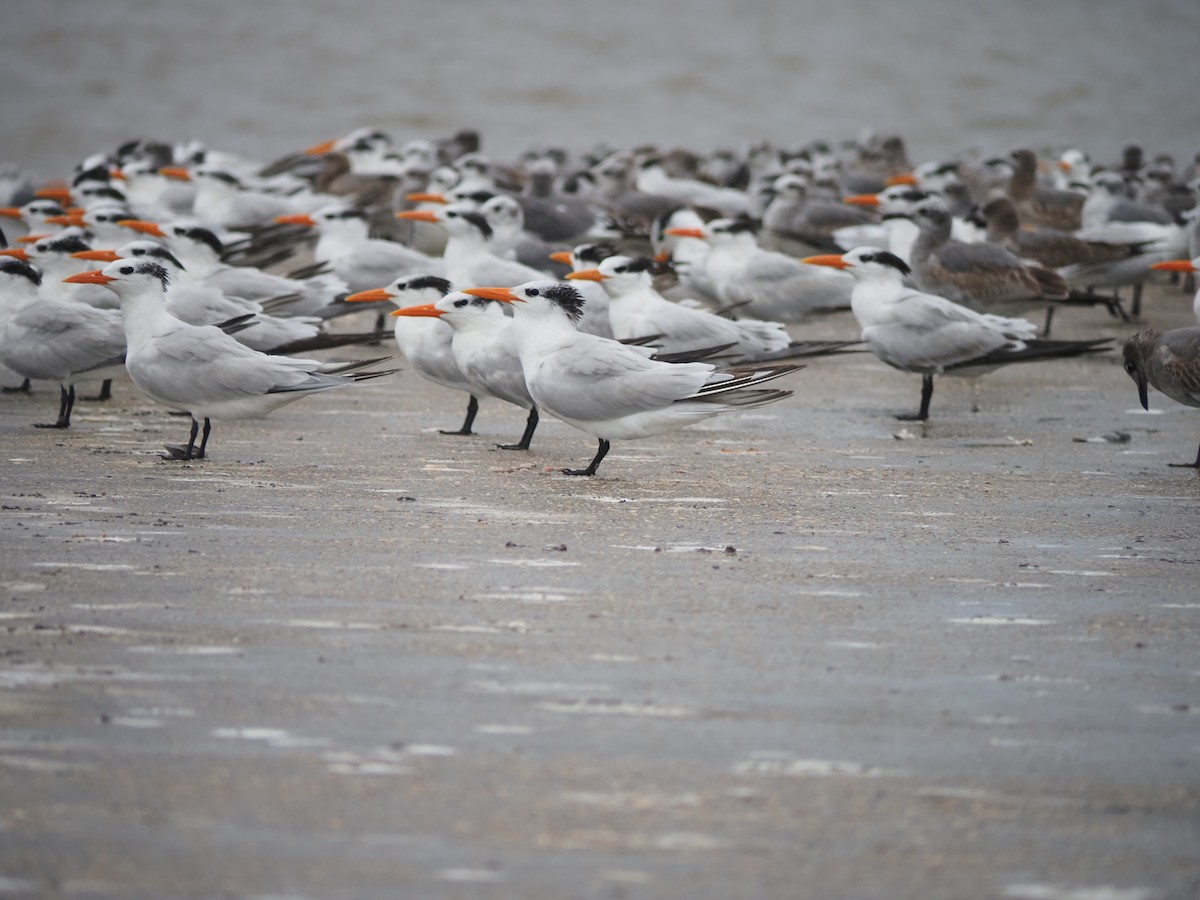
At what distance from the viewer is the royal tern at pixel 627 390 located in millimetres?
6840

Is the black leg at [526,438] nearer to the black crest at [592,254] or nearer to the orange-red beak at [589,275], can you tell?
the orange-red beak at [589,275]

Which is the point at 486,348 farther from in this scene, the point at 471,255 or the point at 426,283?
the point at 471,255

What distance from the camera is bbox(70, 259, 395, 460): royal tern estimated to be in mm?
7133

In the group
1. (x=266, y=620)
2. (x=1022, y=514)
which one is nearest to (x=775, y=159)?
(x=1022, y=514)

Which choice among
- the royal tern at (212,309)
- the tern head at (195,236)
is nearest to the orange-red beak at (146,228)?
the tern head at (195,236)

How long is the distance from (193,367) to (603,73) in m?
34.6

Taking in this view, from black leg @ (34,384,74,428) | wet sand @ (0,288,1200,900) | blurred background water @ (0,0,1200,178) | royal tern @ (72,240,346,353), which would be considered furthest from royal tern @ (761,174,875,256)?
blurred background water @ (0,0,1200,178)

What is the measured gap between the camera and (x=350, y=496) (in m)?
6.41

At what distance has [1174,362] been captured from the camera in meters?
7.42

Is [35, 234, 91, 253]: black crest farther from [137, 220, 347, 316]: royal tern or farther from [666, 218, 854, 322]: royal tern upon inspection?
[666, 218, 854, 322]: royal tern

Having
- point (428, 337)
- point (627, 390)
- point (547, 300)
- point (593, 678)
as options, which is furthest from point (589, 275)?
point (593, 678)

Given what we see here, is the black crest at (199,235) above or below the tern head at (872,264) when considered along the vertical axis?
below

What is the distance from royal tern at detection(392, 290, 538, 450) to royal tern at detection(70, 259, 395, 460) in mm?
637

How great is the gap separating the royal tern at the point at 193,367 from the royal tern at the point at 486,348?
0.64 meters
